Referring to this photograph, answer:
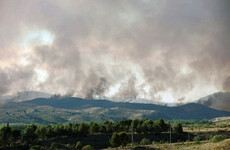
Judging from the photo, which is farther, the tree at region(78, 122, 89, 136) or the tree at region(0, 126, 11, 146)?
the tree at region(78, 122, 89, 136)

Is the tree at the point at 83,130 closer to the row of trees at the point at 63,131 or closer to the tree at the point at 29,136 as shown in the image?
the row of trees at the point at 63,131

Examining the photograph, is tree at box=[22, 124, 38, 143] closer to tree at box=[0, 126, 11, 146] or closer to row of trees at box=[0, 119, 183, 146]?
row of trees at box=[0, 119, 183, 146]

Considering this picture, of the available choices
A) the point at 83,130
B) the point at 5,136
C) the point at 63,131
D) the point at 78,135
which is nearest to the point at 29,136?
the point at 5,136

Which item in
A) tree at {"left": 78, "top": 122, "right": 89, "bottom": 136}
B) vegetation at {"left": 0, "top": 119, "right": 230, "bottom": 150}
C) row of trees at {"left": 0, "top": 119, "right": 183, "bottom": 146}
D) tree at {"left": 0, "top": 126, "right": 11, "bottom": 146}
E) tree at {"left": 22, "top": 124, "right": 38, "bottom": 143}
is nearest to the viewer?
tree at {"left": 0, "top": 126, "right": 11, "bottom": 146}

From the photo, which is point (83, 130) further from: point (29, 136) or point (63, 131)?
point (29, 136)

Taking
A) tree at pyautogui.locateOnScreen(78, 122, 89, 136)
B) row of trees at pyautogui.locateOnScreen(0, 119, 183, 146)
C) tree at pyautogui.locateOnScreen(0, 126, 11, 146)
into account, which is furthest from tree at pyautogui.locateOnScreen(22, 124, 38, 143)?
tree at pyautogui.locateOnScreen(78, 122, 89, 136)

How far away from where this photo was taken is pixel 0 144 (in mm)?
134375

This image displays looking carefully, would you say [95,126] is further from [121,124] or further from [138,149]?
[138,149]

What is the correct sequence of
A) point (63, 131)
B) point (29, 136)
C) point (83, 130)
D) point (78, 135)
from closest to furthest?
1. point (29, 136)
2. point (63, 131)
3. point (78, 135)
4. point (83, 130)

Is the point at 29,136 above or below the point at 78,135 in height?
above

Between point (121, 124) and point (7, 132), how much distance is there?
91918 millimetres

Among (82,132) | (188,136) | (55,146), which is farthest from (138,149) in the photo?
(82,132)

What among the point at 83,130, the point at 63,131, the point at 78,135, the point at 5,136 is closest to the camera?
the point at 5,136

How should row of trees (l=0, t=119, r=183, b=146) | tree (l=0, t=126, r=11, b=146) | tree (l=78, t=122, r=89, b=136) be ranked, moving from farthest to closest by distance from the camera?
tree (l=78, t=122, r=89, b=136) < row of trees (l=0, t=119, r=183, b=146) < tree (l=0, t=126, r=11, b=146)
